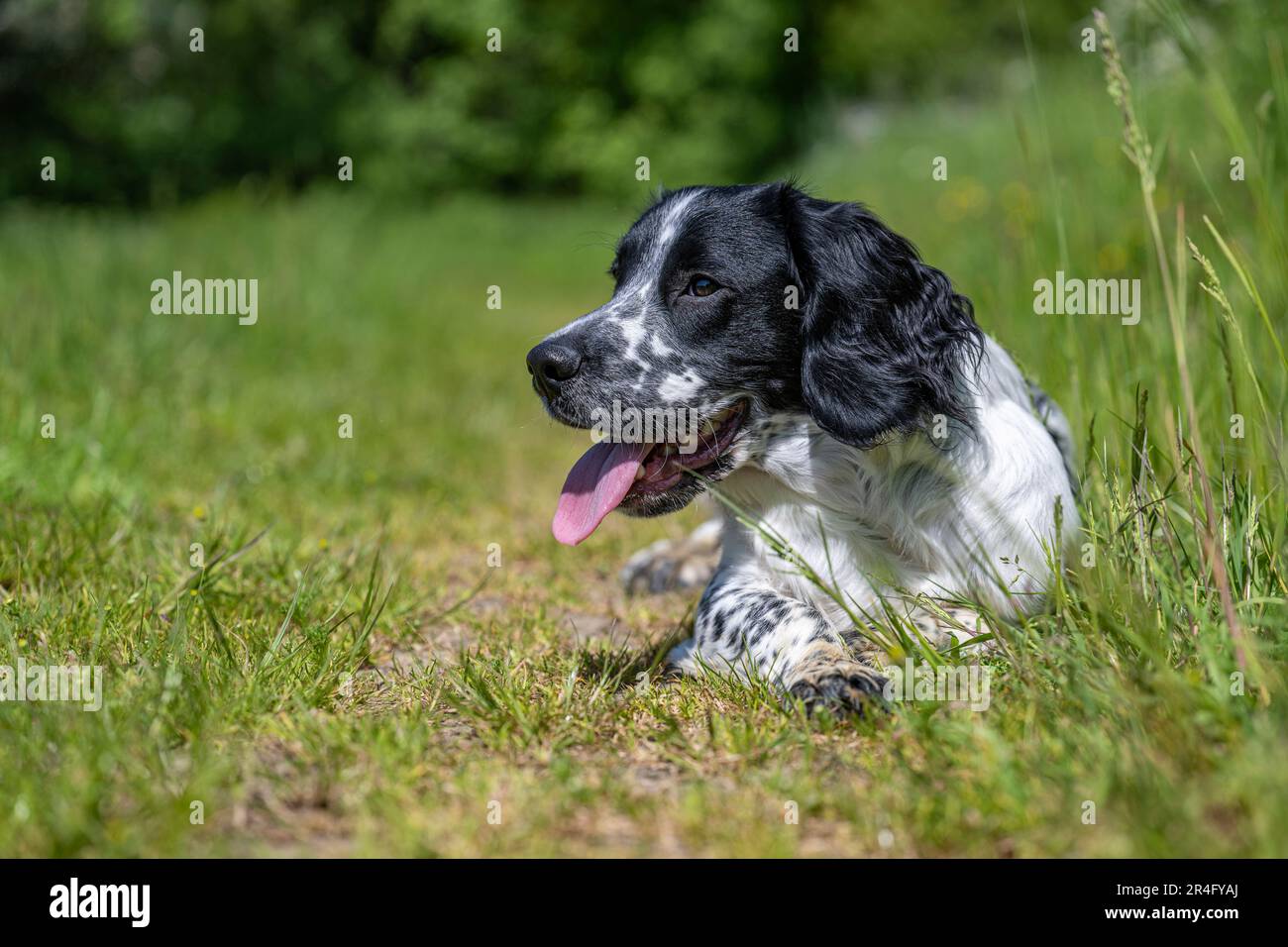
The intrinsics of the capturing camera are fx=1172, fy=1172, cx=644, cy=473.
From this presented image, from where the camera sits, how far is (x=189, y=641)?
2.51 metres

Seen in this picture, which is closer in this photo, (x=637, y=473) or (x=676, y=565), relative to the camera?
(x=637, y=473)

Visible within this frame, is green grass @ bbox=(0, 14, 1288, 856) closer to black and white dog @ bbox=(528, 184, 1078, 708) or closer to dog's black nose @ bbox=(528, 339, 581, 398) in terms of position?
black and white dog @ bbox=(528, 184, 1078, 708)

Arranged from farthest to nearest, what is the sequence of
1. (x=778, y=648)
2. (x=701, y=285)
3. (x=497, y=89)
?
1. (x=497, y=89)
2. (x=701, y=285)
3. (x=778, y=648)

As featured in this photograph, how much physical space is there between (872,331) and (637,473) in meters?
0.62

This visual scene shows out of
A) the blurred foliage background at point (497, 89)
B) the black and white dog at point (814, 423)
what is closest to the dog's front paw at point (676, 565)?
the black and white dog at point (814, 423)

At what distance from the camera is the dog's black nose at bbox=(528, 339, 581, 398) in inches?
106

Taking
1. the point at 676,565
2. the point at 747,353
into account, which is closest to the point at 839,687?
the point at 747,353

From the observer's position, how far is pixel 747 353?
2.71 metres

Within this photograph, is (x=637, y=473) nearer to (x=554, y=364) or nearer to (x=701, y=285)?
(x=554, y=364)

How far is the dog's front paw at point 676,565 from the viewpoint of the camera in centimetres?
367

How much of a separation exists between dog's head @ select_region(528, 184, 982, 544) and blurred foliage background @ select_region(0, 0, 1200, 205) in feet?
41.7

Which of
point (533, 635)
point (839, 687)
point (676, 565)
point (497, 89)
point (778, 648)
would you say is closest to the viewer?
point (839, 687)

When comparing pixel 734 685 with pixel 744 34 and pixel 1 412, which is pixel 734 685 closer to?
pixel 1 412
